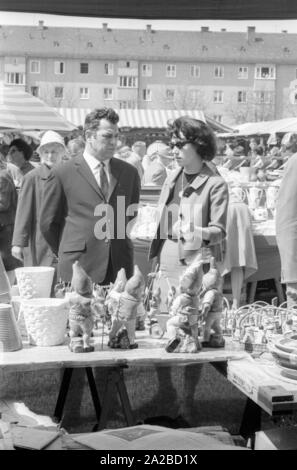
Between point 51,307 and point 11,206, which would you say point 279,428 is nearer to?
point 51,307

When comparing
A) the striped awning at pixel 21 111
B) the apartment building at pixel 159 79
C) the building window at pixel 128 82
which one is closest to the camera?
the striped awning at pixel 21 111

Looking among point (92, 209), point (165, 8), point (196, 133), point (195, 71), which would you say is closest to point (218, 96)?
point (195, 71)

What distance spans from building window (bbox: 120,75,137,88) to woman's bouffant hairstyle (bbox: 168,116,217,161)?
4813 centimetres

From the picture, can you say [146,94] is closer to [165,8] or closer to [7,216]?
[7,216]

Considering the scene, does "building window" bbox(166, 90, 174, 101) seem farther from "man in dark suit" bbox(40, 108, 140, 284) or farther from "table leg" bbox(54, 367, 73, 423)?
"table leg" bbox(54, 367, 73, 423)

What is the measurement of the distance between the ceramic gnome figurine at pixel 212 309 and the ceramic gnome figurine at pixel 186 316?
66mm

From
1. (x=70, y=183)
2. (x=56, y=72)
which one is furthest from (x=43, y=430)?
(x=56, y=72)

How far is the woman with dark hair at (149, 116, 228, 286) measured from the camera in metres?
2.98

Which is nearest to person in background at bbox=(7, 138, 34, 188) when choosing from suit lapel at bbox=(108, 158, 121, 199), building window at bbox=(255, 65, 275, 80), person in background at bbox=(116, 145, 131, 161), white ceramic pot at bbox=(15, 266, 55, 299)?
person in background at bbox=(116, 145, 131, 161)

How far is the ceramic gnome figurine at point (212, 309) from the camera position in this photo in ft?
7.72

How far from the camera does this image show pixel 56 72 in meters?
44.6

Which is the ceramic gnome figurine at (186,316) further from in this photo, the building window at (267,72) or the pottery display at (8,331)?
the building window at (267,72)

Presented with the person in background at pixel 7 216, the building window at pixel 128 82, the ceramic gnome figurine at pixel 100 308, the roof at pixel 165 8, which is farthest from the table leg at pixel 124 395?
the building window at pixel 128 82

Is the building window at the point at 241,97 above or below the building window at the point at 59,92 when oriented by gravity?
above
